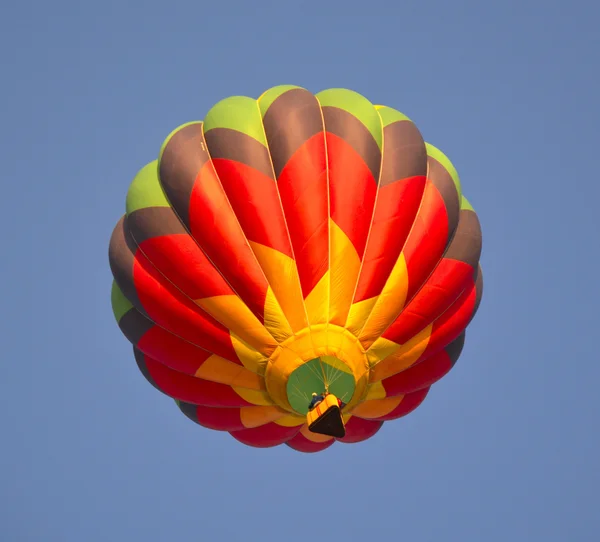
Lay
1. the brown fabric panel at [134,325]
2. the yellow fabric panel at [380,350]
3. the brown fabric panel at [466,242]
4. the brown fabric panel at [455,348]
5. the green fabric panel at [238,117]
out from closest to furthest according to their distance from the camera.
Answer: the yellow fabric panel at [380,350] → the green fabric panel at [238,117] → the brown fabric panel at [466,242] → the brown fabric panel at [134,325] → the brown fabric panel at [455,348]

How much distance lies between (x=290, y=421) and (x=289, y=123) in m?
5.20

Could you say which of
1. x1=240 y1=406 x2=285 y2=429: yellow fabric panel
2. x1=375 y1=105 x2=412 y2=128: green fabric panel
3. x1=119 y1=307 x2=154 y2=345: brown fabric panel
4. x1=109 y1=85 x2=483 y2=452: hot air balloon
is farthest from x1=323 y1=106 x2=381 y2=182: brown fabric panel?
x1=119 y1=307 x2=154 y2=345: brown fabric panel

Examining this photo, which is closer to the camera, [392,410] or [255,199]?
[255,199]

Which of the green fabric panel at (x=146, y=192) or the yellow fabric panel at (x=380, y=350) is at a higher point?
the green fabric panel at (x=146, y=192)

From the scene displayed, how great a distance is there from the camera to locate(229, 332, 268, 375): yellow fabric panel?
18827 mm

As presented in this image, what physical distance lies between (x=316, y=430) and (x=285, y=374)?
1068 mm

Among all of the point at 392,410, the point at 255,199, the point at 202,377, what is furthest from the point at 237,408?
the point at 255,199

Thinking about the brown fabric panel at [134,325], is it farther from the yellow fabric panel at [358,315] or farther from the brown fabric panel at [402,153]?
the brown fabric panel at [402,153]

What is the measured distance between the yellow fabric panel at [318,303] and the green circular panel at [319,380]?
1.95ft

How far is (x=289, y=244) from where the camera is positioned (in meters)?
18.7

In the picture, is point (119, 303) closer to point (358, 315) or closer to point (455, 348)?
point (358, 315)

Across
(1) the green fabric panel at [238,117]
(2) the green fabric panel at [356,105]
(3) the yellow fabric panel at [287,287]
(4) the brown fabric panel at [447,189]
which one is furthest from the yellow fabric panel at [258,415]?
(2) the green fabric panel at [356,105]

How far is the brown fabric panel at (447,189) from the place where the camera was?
1984cm

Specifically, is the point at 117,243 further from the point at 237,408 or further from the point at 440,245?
the point at 440,245
